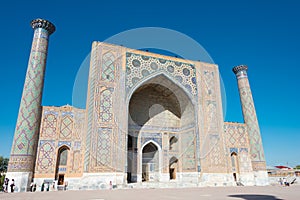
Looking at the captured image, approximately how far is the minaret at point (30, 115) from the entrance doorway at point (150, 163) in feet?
21.1

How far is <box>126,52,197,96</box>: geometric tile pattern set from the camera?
12.2m

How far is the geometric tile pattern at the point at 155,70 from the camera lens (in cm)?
1222

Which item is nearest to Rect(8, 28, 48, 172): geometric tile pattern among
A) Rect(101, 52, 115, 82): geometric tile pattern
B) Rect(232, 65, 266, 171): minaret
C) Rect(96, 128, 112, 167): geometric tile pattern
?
Rect(96, 128, 112, 167): geometric tile pattern

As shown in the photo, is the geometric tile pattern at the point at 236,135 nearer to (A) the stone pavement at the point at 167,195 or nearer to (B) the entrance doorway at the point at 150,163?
(B) the entrance doorway at the point at 150,163

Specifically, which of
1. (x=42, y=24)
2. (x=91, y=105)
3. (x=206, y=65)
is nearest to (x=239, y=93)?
(x=206, y=65)

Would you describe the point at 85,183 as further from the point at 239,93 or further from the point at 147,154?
the point at 239,93

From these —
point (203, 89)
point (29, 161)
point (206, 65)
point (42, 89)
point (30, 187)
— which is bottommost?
point (30, 187)

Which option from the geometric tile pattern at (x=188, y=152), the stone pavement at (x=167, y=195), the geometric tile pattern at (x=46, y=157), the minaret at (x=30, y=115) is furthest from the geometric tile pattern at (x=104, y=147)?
the geometric tile pattern at (x=188, y=152)

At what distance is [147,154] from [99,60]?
6.46 m

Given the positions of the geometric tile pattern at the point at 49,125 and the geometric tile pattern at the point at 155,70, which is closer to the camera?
the geometric tile pattern at the point at 49,125

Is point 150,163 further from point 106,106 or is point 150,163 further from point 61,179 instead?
point 61,179

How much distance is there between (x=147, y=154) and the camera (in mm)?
14141

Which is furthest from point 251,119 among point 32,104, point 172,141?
point 32,104

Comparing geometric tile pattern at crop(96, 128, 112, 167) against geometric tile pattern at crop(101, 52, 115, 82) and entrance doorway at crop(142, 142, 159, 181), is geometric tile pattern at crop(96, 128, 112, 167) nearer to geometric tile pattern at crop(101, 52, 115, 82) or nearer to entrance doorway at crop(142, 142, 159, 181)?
geometric tile pattern at crop(101, 52, 115, 82)
